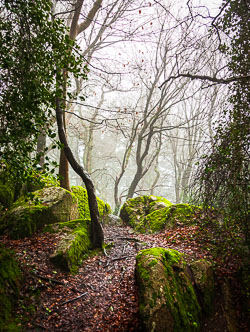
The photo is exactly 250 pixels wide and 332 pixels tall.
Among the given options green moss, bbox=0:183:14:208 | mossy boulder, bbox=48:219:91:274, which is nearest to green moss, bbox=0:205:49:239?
mossy boulder, bbox=48:219:91:274

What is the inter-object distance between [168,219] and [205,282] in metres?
3.16

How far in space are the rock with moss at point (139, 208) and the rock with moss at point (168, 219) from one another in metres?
0.64

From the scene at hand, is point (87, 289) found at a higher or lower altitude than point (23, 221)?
lower

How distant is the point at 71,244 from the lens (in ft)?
14.4

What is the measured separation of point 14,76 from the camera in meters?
2.37

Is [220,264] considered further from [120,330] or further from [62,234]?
[62,234]

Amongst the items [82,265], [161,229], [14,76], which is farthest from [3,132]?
[161,229]

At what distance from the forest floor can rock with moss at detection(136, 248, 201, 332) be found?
262 mm

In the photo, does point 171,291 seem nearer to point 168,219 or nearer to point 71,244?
point 71,244

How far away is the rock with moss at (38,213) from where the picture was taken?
4.60 m

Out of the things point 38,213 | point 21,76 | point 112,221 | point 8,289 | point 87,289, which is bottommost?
point 87,289

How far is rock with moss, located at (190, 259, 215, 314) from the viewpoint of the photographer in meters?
3.41

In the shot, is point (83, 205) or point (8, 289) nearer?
point (8, 289)

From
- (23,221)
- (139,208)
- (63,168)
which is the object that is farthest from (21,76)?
(139,208)
